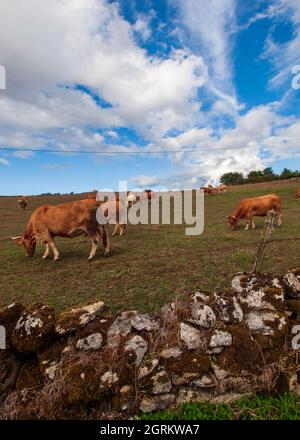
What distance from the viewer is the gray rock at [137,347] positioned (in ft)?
10.2

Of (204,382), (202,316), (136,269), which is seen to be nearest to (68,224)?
(136,269)

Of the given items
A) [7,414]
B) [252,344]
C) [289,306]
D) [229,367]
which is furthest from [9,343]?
[289,306]

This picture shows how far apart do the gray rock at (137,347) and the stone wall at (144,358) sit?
0.01 metres

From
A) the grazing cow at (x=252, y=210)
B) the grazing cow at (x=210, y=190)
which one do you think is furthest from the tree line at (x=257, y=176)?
the grazing cow at (x=252, y=210)

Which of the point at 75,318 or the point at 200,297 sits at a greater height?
the point at 200,297

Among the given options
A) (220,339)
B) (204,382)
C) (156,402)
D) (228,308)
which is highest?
(228,308)

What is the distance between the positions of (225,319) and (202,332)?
33 cm

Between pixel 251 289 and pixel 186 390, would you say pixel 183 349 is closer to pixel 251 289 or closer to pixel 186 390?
pixel 186 390

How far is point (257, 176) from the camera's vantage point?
80438mm

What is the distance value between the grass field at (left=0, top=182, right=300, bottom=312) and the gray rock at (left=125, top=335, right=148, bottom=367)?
2224 mm

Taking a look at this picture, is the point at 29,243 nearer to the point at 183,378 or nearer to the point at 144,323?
the point at 144,323

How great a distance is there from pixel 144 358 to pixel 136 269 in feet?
16.7
